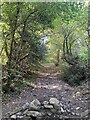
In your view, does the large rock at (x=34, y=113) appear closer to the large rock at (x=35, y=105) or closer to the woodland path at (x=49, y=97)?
the large rock at (x=35, y=105)

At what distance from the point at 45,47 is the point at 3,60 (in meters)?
2.01

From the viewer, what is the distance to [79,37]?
6707mm

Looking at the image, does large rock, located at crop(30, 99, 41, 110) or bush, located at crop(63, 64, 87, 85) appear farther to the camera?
bush, located at crop(63, 64, 87, 85)

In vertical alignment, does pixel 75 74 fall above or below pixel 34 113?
above

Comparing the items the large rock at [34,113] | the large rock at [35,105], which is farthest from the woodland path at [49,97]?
the large rock at [34,113]

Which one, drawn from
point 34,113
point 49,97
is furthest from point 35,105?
point 49,97

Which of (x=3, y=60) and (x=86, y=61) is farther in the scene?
(x=86, y=61)

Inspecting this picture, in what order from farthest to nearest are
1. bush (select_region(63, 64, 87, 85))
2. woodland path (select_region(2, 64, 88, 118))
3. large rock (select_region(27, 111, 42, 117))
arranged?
bush (select_region(63, 64, 87, 85)), woodland path (select_region(2, 64, 88, 118)), large rock (select_region(27, 111, 42, 117))

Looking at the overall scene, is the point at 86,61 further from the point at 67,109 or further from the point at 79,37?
the point at 67,109

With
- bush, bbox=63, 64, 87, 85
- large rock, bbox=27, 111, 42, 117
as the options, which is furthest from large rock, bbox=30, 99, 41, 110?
bush, bbox=63, 64, 87, 85

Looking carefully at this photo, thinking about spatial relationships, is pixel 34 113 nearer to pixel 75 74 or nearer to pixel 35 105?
pixel 35 105

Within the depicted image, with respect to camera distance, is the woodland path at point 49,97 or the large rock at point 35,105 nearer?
the large rock at point 35,105

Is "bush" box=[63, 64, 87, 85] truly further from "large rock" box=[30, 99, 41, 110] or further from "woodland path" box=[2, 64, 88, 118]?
"large rock" box=[30, 99, 41, 110]

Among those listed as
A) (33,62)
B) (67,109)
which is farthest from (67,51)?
(67,109)
